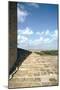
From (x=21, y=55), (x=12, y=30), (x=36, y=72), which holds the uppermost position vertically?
(x=12, y=30)

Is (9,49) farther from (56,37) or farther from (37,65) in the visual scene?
(56,37)

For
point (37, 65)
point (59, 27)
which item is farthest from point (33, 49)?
point (59, 27)

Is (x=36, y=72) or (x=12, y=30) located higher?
(x=12, y=30)

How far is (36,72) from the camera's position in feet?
7.29

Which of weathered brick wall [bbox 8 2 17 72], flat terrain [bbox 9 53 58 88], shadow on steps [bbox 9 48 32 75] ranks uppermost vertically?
weathered brick wall [bbox 8 2 17 72]

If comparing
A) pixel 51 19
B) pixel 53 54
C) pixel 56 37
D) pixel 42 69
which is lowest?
pixel 42 69

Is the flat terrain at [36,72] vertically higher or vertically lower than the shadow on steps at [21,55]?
lower

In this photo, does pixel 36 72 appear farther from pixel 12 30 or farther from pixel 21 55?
pixel 12 30

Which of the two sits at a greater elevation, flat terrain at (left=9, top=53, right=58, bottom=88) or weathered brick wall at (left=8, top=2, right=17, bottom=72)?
weathered brick wall at (left=8, top=2, right=17, bottom=72)

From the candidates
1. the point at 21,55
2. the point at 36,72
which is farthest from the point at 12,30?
the point at 36,72

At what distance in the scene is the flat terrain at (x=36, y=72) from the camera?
2.19 m

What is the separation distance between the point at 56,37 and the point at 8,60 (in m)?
0.55

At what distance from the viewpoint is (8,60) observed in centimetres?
218

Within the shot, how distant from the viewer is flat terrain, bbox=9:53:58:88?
7.19 feet
